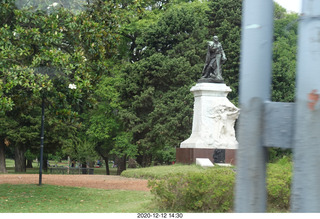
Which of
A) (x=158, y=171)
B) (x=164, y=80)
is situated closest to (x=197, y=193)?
(x=158, y=171)

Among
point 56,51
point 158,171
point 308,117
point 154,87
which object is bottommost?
point 158,171

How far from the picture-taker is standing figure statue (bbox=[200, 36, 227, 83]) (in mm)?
27248

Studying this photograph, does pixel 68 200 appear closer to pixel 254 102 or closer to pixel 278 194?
pixel 278 194

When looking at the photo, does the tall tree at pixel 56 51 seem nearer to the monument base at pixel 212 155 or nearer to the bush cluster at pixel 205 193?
the bush cluster at pixel 205 193

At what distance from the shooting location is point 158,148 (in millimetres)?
38250

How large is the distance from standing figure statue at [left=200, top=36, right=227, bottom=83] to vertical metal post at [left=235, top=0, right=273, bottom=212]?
2451 centimetres

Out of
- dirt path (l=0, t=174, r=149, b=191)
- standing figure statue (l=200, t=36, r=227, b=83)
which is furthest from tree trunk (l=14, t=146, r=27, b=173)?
standing figure statue (l=200, t=36, r=227, b=83)

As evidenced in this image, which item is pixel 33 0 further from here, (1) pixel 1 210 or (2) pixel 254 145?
(2) pixel 254 145

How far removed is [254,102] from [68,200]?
13176 mm

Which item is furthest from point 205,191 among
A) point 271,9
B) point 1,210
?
point 271,9

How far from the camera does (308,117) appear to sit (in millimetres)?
2279

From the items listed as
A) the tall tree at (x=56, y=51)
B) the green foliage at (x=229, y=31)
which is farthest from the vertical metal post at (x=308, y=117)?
the green foliage at (x=229, y=31)

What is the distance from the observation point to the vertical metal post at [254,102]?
2.49 meters

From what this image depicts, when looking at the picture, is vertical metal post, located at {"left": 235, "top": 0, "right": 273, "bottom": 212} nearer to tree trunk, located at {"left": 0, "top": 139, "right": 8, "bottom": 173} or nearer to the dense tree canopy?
the dense tree canopy
